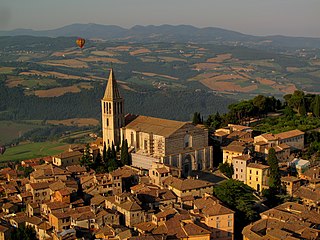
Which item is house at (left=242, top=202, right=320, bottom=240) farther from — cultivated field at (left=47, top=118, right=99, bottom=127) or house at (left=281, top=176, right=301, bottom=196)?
cultivated field at (left=47, top=118, right=99, bottom=127)

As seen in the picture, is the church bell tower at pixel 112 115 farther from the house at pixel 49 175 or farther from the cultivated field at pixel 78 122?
the cultivated field at pixel 78 122

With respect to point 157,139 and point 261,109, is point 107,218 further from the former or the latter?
point 261,109

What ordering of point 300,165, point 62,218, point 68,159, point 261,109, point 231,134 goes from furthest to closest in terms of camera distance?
1. point 261,109
2. point 231,134
3. point 68,159
4. point 300,165
5. point 62,218

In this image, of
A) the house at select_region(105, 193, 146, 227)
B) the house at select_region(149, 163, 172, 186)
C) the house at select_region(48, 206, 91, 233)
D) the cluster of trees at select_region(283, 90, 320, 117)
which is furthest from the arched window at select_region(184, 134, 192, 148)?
the cluster of trees at select_region(283, 90, 320, 117)

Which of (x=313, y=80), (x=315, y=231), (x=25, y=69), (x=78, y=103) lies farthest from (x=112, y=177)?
(x=313, y=80)

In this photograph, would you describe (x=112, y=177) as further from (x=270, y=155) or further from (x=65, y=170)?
(x=270, y=155)

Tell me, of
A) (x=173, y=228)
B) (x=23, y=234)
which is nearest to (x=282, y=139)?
(x=173, y=228)
